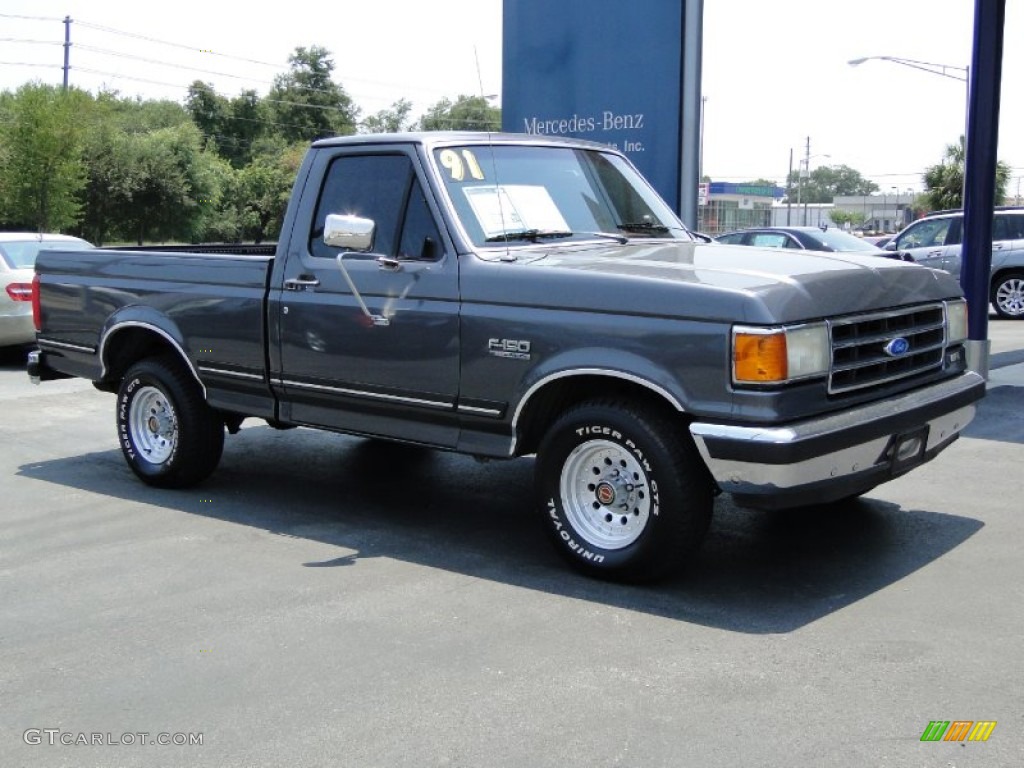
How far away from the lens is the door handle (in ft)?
21.0

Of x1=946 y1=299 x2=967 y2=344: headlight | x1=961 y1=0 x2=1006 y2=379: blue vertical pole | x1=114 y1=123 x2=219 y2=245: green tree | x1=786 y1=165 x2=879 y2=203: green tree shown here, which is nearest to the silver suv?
x1=961 y1=0 x2=1006 y2=379: blue vertical pole

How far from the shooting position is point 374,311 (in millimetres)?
6102

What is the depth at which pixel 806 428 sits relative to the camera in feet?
16.0

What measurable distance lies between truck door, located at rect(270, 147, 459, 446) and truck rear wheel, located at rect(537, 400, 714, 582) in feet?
2.29

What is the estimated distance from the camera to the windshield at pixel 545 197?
6062mm

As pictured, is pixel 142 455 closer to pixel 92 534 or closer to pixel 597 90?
pixel 92 534

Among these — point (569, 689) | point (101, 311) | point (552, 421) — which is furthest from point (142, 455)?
point (569, 689)

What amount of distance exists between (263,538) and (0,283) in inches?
321

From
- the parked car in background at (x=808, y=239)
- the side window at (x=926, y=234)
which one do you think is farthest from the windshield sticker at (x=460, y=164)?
the side window at (x=926, y=234)

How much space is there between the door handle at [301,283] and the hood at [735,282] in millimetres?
1283

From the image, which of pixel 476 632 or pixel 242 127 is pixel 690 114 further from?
pixel 242 127

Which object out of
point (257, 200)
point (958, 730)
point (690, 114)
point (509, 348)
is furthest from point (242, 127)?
point (958, 730)

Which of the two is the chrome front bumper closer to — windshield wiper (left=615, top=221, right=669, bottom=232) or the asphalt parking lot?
the asphalt parking lot

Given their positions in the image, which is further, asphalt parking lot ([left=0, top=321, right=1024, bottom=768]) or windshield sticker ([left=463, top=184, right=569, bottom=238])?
windshield sticker ([left=463, top=184, right=569, bottom=238])
